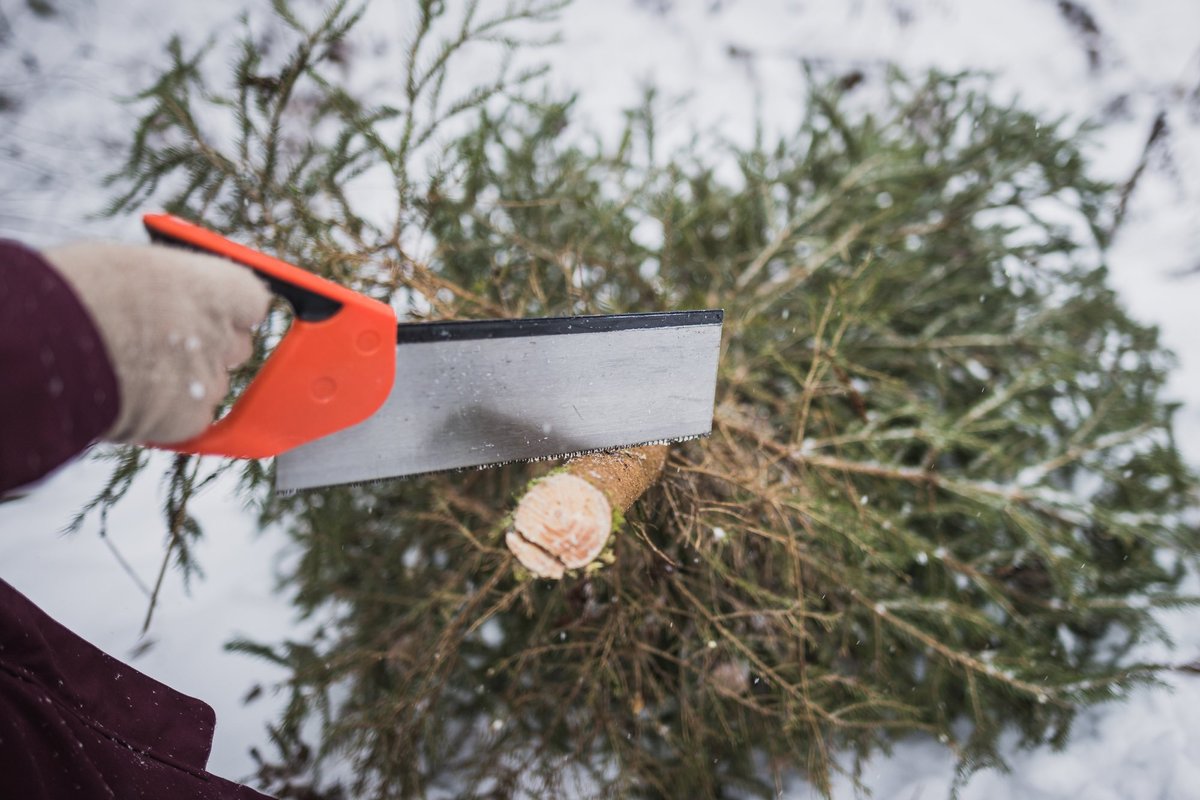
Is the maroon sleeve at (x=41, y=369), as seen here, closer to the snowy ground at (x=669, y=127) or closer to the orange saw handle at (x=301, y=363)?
the orange saw handle at (x=301, y=363)

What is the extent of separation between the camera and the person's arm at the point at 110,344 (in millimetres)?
775

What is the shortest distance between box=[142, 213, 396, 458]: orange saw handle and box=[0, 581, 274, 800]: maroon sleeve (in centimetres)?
56

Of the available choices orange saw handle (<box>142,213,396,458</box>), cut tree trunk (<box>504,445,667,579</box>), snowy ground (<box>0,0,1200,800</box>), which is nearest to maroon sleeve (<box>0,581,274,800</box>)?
orange saw handle (<box>142,213,396,458</box>)

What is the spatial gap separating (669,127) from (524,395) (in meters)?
3.36

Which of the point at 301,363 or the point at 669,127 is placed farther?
the point at 669,127

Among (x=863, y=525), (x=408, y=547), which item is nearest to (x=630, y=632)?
(x=863, y=525)

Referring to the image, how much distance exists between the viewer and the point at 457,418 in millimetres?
1287

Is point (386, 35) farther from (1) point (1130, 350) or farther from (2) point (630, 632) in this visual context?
(1) point (1130, 350)

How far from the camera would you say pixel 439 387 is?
1.25 m

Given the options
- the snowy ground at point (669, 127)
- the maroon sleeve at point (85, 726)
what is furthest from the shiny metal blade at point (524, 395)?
the snowy ground at point (669, 127)

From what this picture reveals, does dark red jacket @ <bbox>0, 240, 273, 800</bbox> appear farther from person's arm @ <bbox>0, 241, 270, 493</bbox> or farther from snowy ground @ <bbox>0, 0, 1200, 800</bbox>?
snowy ground @ <bbox>0, 0, 1200, 800</bbox>

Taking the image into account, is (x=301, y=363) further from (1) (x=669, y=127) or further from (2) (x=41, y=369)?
(1) (x=669, y=127)

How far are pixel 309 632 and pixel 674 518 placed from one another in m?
2.13

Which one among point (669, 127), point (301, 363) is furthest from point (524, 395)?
point (669, 127)
